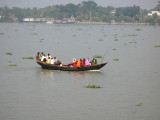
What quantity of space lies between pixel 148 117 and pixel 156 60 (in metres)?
26.1

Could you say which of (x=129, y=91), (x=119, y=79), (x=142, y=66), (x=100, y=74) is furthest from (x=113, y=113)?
(x=142, y=66)

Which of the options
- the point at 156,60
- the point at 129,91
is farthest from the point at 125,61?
the point at 129,91

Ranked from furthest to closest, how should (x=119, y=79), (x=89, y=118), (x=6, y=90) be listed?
(x=119, y=79)
(x=6, y=90)
(x=89, y=118)

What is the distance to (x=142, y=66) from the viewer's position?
138 feet

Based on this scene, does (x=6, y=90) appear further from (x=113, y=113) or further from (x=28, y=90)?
(x=113, y=113)

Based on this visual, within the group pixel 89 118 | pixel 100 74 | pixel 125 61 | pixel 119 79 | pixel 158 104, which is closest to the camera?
pixel 89 118

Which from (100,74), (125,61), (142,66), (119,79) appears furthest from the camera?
(125,61)

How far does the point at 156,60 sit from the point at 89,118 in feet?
89.0

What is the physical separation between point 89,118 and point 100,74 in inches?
545

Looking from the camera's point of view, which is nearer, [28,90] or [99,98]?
[99,98]

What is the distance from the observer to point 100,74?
3572cm

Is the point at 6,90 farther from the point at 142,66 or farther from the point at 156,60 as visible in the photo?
the point at 156,60

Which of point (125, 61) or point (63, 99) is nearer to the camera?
point (63, 99)

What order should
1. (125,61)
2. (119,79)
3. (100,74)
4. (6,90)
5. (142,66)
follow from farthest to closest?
(125,61)
(142,66)
(100,74)
(119,79)
(6,90)
